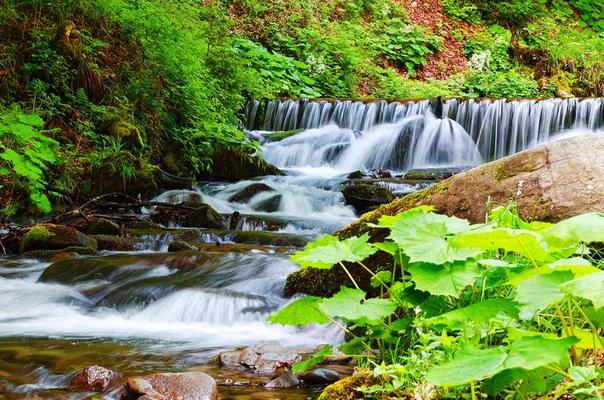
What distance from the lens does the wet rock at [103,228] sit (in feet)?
23.1

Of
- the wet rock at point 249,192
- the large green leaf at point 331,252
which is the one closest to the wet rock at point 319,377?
the large green leaf at point 331,252

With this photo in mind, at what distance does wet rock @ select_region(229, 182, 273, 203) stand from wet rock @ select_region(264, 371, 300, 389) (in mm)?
6398

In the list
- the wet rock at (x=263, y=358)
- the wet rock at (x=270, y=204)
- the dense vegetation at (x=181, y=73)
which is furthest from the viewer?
the wet rock at (x=270, y=204)

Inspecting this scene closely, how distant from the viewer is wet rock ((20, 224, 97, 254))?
6.26 m

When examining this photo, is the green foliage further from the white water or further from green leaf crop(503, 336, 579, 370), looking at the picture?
green leaf crop(503, 336, 579, 370)

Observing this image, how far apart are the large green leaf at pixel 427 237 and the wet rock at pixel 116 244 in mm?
4746

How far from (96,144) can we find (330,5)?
13.2m

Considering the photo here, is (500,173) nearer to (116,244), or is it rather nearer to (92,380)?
(92,380)

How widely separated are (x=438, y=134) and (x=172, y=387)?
10574 mm

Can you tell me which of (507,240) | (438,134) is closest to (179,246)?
(507,240)

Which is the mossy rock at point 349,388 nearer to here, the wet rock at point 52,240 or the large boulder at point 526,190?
the large boulder at point 526,190

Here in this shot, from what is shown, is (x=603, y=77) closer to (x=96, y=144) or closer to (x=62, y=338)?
(x=96, y=144)

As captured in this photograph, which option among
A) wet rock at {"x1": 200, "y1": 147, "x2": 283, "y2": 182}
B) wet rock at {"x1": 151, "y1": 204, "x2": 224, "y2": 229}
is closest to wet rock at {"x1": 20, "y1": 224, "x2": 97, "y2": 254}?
wet rock at {"x1": 151, "y1": 204, "x2": 224, "y2": 229}

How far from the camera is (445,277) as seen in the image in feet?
6.20
